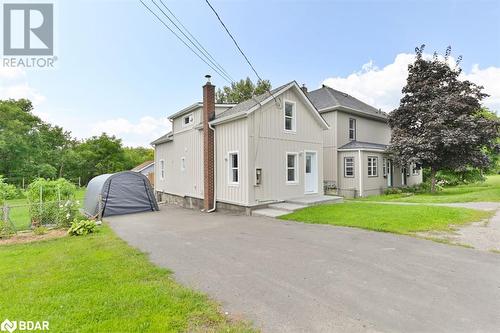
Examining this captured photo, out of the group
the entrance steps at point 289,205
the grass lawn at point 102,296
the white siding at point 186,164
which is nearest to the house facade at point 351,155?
the entrance steps at point 289,205

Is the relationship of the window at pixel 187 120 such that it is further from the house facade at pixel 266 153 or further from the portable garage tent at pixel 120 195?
the portable garage tent at pixel 120 195

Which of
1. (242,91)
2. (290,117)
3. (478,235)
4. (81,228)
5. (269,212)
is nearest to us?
(478,235)

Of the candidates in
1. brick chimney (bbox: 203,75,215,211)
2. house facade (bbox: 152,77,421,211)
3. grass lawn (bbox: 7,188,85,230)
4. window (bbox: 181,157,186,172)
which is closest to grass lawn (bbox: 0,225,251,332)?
grass lawn (bbox: 7,188,85,230)

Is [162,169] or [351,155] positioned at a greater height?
[351,155]

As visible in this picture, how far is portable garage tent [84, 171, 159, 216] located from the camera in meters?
13.0

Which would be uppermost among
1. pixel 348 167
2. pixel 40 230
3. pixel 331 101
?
pixel 331 101

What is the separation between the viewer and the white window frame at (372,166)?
702 inches

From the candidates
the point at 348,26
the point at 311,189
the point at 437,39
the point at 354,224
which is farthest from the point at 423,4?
the point at 354,224

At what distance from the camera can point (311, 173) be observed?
14.2 metres

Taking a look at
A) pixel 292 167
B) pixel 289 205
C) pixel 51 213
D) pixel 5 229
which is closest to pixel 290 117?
pixel 292 167

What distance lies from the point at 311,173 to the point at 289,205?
312 cm

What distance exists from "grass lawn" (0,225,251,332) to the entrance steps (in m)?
6.07

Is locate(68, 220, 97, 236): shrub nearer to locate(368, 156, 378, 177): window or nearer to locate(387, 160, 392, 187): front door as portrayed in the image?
locate(368, 156, 378, 177): window

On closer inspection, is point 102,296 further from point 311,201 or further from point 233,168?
point 311,201
